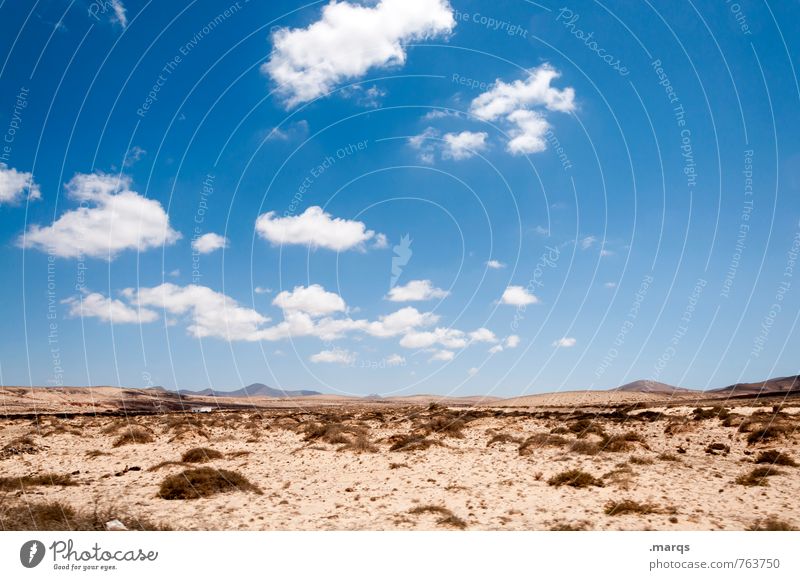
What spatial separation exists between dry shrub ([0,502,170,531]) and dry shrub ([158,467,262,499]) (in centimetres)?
223

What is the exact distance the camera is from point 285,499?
1302 cm

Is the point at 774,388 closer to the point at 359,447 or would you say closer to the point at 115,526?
the point at 359,447

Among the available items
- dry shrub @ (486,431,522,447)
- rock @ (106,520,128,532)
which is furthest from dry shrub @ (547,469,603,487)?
rock @ (106,520,128,532)

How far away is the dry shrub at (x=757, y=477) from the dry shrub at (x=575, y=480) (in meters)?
4.34

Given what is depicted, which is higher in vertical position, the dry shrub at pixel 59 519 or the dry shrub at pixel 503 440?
the dry shrub at pixel 59 519

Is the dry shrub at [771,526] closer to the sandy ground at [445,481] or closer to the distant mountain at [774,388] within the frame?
the sandy ground at [445,481]

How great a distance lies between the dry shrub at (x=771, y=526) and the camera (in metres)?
9.77

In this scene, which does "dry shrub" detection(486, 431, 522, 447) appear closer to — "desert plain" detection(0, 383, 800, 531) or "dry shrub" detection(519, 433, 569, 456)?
"desert plain" detection(0, 383, 800, 531)

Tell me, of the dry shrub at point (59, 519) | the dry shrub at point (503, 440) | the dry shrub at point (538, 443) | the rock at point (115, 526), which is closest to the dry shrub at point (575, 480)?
the dry shrub at point (538, 443)

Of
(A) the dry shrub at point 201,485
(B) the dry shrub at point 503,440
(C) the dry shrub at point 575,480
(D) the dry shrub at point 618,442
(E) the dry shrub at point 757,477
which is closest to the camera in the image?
(A) the dry shrub at point 201,485
